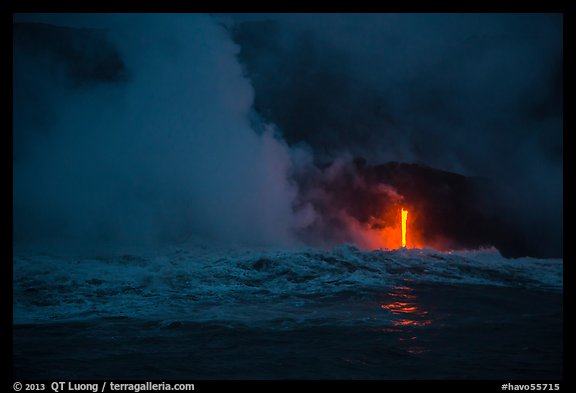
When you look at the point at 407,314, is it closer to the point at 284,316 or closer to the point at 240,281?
the point at 284,316

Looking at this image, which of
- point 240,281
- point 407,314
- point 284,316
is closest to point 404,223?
point 240,281

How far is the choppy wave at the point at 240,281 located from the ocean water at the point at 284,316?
0.10 ft

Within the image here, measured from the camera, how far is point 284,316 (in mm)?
6504

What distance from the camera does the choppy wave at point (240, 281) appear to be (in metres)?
6.72

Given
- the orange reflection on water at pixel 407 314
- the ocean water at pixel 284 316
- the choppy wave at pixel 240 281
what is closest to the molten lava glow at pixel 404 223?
the choppy wave at pixel 240 281

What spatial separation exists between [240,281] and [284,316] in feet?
7.63

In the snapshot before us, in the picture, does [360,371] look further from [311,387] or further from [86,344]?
[86,344]

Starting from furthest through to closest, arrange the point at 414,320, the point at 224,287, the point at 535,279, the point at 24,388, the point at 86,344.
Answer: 1. the point at 535,279
2. the point at 224,287
3. the point at 414,320
4. the point at 86,344
5. the point at 24,388

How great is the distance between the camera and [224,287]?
8.30 metres

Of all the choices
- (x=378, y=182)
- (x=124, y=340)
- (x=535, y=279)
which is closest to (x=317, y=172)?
(x=378, y=182)

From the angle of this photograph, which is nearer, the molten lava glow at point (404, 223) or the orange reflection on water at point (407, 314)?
the orange reflection on water at point (407, 314)

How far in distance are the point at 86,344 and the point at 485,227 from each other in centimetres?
1292

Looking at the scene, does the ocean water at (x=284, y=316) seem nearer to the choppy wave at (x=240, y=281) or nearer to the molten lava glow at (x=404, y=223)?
the choppy wave at (x=240, y=281)

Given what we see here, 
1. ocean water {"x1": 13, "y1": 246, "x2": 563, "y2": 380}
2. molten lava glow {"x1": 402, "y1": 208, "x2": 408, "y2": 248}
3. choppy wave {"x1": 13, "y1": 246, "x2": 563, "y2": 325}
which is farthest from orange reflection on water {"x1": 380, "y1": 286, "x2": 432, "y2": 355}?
molten lava glow {"x1": 402, "y1": 208, "x2": 408, "y2": 248}
